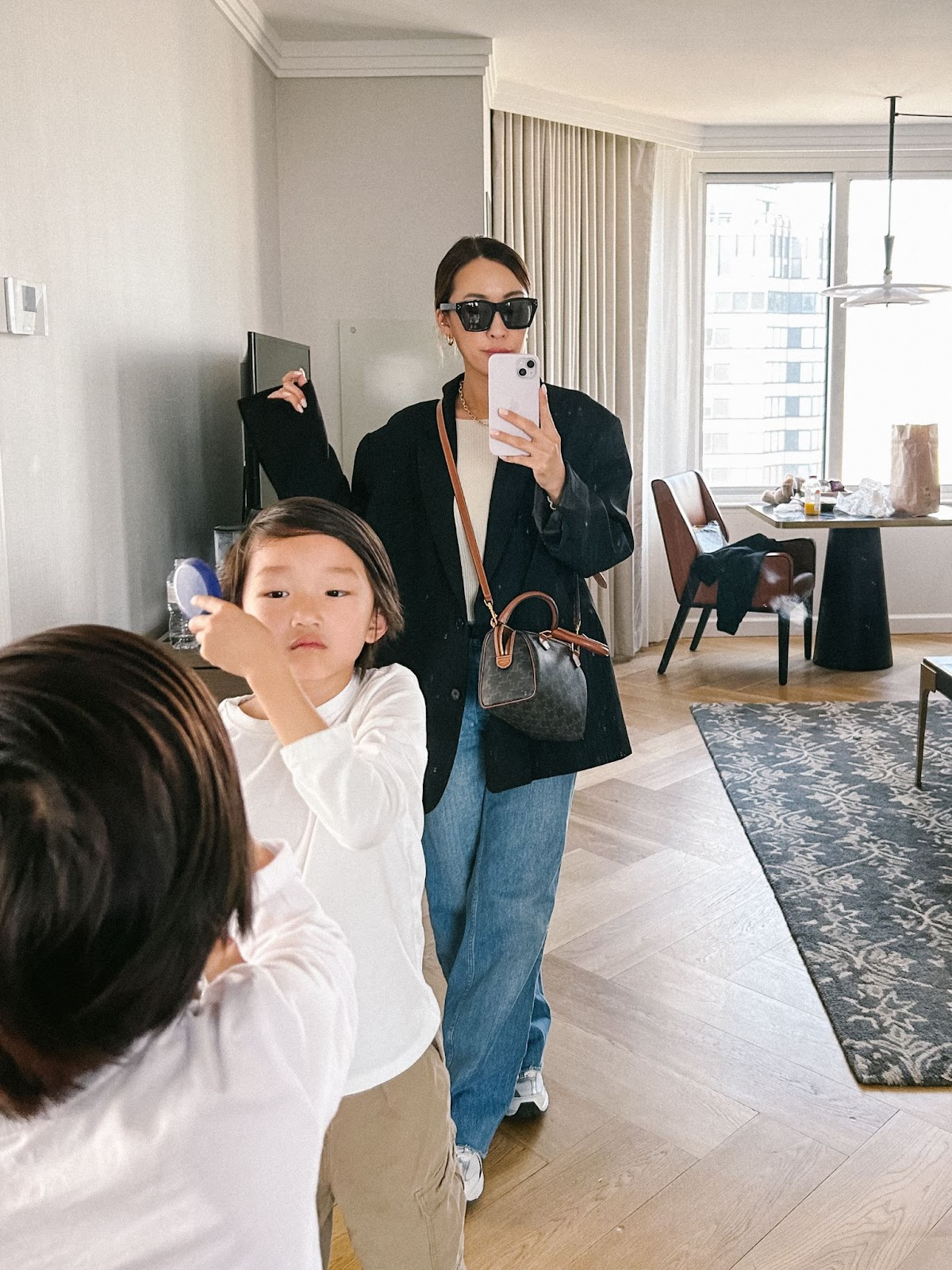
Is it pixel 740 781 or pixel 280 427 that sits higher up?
pixel 280 427

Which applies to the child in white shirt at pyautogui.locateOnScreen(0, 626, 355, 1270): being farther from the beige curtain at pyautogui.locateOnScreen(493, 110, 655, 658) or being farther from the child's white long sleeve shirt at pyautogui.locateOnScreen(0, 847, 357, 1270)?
the beige curtain at pyautogui.locateOnScreen(493, 110, 655, 658)

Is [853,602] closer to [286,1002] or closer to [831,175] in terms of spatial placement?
[831,175]

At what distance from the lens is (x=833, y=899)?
3062 millimetres

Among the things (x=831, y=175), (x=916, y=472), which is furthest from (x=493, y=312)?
(x=831, y=175)

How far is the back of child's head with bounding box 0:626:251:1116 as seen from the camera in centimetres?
56

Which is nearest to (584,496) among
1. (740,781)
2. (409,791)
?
(409,791)

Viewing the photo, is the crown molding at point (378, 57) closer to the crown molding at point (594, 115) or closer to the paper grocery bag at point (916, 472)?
the crown molding at point (594, 115)

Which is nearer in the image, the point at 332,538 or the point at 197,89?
the point at 332,538

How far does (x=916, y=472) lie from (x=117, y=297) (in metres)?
4.34

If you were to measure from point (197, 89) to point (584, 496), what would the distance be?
195 cm

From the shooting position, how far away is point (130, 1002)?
589 millimetres

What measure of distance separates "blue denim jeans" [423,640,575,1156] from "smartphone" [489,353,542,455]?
33 cm

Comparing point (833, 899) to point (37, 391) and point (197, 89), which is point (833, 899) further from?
point (197, 89)

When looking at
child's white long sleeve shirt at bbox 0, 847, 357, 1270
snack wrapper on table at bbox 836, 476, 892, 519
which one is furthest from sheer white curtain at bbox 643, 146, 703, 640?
child's white long sleeve shirt at bbox 0, 847, 357, 1270
